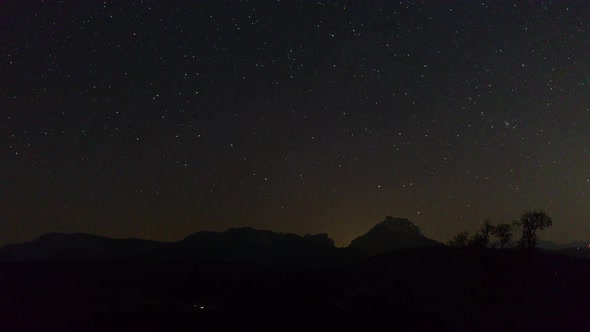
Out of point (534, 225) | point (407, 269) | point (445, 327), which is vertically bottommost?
point (445, 327)

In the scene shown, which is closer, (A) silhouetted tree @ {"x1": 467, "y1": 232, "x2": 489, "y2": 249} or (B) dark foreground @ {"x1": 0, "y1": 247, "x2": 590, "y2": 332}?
(B) dark foreground @ {"x1": 0, "y1": 247, "x2": 590, "y2": 332}

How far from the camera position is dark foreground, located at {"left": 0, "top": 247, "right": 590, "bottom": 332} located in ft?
182

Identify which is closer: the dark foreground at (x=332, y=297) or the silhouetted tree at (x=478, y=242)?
the dark foreground at (x=332, y=297)

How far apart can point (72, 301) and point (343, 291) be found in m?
49.0

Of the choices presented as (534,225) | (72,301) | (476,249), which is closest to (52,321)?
(72,301)

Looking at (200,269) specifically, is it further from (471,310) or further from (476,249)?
(471,310)

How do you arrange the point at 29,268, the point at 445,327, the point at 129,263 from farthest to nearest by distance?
the point at 129,263
the point at 29,268
the point at 445,327

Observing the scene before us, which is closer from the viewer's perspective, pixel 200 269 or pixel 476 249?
pixel 476 249

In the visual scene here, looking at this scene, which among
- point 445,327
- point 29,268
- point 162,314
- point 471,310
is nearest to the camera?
point 162,314

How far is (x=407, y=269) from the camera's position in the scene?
329 ft

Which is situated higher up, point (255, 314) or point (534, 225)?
point (534, 225)

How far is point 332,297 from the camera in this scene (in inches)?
3354

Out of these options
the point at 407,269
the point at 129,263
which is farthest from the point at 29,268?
the point at 407,269

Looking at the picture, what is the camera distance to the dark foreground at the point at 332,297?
182 ft
